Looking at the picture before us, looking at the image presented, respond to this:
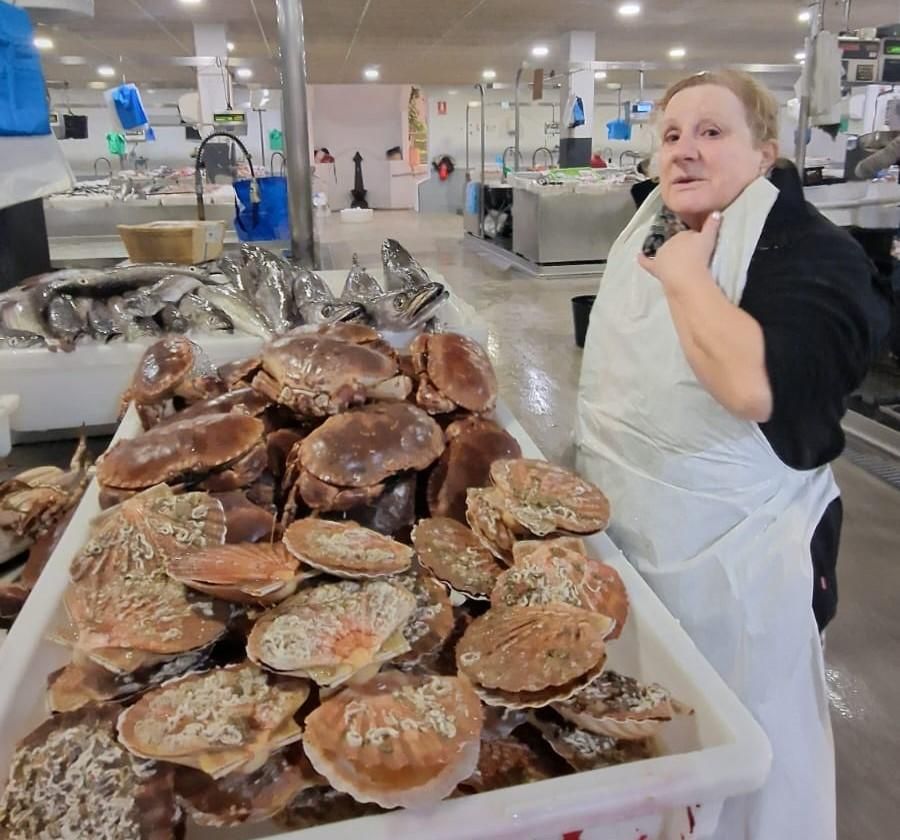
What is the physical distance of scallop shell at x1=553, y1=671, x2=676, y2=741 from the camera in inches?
29.4

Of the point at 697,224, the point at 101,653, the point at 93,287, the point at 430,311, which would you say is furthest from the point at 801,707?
the point at 93,287

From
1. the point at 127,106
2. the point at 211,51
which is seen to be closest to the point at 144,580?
the point at 127,106

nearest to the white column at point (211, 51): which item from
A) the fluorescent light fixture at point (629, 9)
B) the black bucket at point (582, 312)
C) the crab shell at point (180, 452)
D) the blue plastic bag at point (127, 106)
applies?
the blue plastic bag at point (127, 106)

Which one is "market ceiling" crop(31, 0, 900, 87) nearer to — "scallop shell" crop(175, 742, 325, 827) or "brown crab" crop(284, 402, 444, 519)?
"brown crab" crop(284, 402, 444, 519)

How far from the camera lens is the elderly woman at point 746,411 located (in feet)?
3.47

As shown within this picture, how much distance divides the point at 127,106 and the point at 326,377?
6.59m

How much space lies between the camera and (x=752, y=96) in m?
1.19

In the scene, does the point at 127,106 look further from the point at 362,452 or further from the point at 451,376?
the point at 362,452

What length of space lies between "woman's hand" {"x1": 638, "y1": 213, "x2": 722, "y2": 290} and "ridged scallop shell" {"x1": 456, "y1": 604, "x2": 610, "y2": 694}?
521mm

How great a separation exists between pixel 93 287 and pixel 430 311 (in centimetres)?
116

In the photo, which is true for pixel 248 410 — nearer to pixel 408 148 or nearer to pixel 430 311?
pixel 430 311

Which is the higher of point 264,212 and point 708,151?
point 708,151

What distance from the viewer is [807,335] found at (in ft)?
3.39

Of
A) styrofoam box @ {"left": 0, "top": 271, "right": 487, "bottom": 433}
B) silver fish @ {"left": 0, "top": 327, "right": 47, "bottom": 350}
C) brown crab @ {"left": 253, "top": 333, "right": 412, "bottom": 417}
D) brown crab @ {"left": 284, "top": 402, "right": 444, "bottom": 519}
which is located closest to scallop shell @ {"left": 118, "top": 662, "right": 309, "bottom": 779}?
brown crab @ {"left": 284, "top": 402, "right": 444, "bottom": 519}
